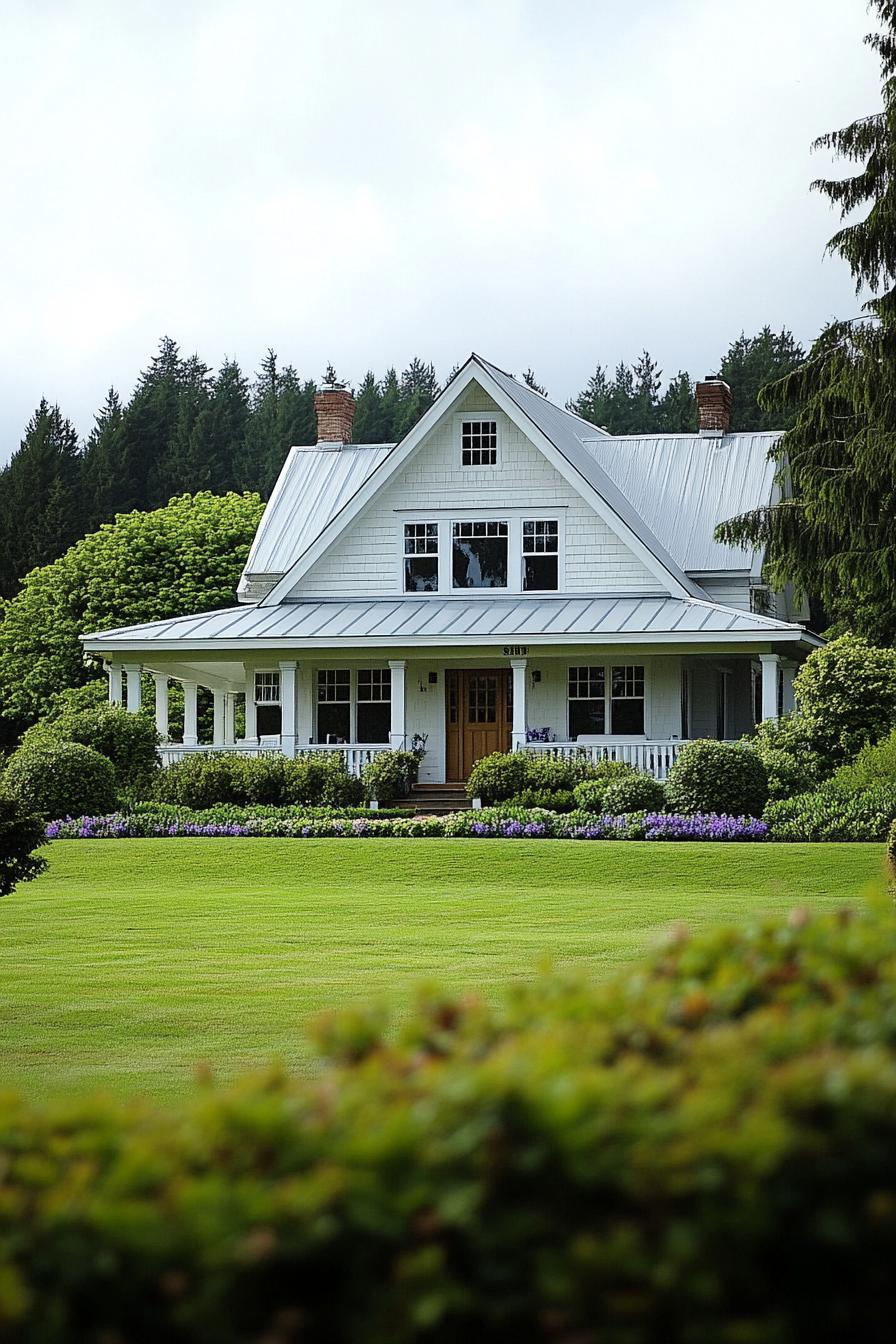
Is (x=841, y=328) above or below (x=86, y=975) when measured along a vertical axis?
above

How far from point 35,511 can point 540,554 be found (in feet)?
126

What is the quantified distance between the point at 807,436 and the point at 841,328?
1.95 meters

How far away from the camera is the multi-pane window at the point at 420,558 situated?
3250 cm

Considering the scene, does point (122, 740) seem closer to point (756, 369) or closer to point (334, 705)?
point (334, 705)

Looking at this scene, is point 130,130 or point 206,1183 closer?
point 206,1183

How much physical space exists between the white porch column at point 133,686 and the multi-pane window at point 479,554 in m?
6.43

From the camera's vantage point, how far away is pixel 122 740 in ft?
91.2

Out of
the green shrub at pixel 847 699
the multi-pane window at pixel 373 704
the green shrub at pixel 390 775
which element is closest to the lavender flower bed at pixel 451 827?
the green shrub at pixel 390 775

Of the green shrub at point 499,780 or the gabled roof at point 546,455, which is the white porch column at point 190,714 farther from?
the green shrub at point 499,780

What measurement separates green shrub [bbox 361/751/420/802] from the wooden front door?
2.00m

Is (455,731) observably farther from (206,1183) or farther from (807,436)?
(206,1183)

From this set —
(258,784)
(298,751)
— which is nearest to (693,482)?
(298,751)

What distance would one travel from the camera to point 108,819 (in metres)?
24.7

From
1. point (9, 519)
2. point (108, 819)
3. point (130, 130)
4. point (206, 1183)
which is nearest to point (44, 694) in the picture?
point (9, 519)
